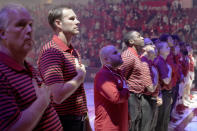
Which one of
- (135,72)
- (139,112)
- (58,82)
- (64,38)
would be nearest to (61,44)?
(64,38)

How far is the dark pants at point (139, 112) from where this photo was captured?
376 centimetres

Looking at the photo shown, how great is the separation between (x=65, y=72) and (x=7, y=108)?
0.96 m

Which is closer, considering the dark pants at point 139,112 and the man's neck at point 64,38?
the man's neck at point 64,38

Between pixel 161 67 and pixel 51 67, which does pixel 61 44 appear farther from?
pixel 161 67

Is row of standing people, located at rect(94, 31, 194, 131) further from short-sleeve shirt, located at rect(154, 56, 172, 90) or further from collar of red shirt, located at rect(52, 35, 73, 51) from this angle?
collar of red shirt, located at rect(52, 35, 73, 51)

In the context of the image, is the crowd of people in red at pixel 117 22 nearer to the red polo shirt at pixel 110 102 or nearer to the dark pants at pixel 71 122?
the red polo shirt at pixel 110 102

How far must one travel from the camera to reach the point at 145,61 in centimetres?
395

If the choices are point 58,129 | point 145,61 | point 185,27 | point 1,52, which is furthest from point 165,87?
point 185,27

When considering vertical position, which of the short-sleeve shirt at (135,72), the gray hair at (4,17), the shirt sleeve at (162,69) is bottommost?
the shirt sleeve at (162,69)

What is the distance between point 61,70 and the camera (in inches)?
83.0

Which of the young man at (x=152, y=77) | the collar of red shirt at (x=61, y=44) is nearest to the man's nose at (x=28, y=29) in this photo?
the collar of red shirt at (x=61, y=44)

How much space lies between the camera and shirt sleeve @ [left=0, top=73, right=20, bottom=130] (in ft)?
4.05

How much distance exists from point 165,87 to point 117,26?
861 centimetres

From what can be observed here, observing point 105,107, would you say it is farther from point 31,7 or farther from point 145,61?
point 31,7
